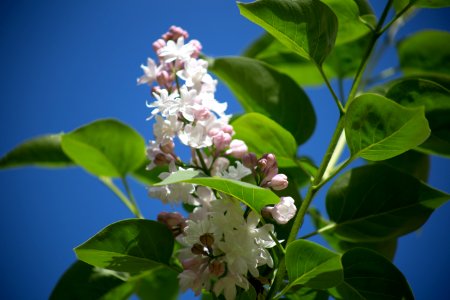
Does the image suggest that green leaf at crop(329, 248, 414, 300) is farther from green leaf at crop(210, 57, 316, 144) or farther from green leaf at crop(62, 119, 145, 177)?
green leaf at crop(62, 119, 145, 177)

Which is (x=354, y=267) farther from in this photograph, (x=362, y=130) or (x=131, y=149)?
(x=131, y=149)

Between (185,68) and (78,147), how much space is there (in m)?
0.33

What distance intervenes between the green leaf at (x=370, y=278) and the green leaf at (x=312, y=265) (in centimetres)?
11

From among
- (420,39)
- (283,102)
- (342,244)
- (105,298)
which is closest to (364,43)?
(420,39)

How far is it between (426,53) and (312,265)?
0.76m

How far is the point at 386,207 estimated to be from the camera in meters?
0.72

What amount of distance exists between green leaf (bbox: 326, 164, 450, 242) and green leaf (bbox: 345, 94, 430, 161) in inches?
5.1

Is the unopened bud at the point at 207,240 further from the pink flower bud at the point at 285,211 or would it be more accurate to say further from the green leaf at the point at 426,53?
the green leaf at the point at 426,53

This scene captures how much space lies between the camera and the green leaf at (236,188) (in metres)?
0.47

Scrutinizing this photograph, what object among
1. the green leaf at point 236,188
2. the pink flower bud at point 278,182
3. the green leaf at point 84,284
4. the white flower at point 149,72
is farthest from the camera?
the green leaf at point 84,284

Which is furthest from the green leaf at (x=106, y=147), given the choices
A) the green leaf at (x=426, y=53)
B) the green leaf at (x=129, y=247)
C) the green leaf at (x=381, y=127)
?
the green leaf at (x=426, y=53)

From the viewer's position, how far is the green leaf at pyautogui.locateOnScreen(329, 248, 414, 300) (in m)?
0.64

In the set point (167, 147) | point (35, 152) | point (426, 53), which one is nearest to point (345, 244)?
point (167, 147)

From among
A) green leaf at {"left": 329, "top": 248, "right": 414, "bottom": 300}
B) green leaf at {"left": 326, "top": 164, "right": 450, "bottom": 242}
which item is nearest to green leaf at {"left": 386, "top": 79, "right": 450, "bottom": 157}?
green leaf at {"left": 326, "top": 164, "right": 450, "bottom": 242}
